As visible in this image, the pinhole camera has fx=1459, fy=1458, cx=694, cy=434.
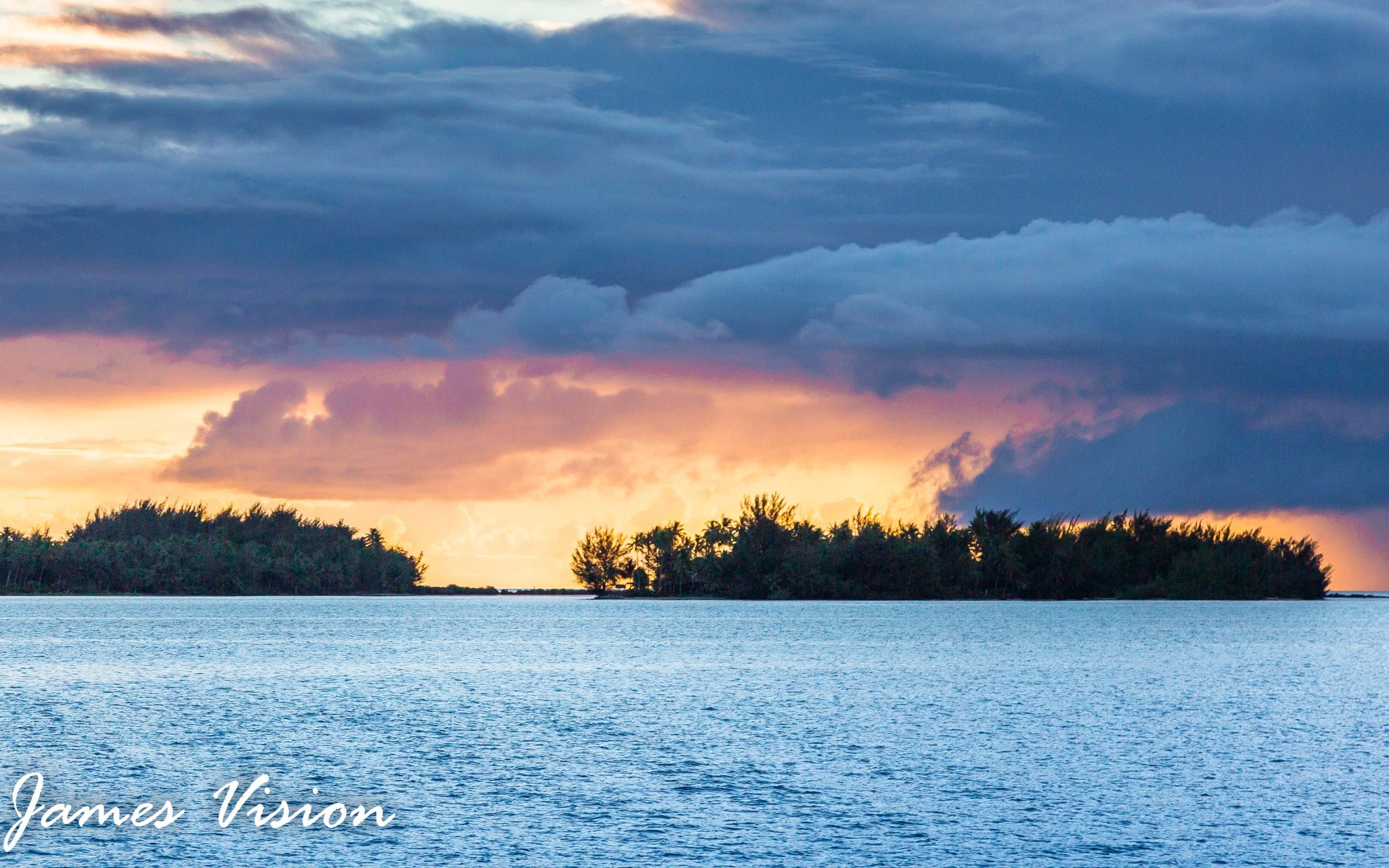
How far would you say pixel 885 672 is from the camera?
113000 mm

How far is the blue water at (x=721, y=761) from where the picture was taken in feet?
133

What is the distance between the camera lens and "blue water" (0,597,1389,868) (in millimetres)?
40500

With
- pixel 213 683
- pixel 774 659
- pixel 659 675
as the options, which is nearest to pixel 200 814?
pixel 213 683

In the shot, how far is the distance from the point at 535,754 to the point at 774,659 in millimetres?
73665

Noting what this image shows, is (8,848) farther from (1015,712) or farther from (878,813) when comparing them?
(1015,712)

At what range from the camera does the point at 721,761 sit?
57.5 m

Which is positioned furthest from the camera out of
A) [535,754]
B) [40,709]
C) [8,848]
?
[40,709]

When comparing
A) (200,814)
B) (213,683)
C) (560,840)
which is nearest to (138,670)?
(213,683)

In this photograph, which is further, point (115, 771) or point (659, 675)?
point (659, 675)

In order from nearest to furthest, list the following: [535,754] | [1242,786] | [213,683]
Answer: [1242,786], [535,754], [213,683]

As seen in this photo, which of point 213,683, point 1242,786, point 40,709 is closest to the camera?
point 1242,786

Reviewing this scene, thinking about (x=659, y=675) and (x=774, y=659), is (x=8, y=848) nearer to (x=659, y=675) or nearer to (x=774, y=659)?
(x=659, y=675)

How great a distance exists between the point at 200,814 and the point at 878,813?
2088 centimetres

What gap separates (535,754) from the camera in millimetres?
58594
